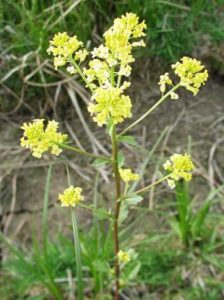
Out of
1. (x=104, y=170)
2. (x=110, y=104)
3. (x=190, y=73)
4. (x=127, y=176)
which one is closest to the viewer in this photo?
(x=110, y=104)

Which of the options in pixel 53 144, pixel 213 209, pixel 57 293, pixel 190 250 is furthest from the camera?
pixel 213 209

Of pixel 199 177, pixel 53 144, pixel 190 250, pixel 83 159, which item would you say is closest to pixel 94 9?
pixel 83 159

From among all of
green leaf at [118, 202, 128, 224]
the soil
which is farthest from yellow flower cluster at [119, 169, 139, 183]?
the soil

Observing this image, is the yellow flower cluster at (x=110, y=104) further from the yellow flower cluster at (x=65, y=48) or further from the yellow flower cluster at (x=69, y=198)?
the yellow flower cluster at (x=69, y=198)

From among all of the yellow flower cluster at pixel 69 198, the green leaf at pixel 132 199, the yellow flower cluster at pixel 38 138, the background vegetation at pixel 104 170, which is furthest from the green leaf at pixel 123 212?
the background vegetation at pixel 104 170

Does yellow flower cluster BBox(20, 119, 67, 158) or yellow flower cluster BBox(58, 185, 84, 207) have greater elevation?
yellow flower cluster BBox(20, 119, 67, 158)

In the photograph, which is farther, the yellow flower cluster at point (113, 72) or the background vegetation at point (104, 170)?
the background vegetation at point (104, 170)

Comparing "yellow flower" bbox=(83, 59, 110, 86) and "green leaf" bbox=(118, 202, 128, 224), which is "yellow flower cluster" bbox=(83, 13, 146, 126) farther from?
"green leaf" bbox=(118, 202, 128, 224)

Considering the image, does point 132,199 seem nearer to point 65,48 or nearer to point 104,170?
point 65,48

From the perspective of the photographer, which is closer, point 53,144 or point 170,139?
point 53,144

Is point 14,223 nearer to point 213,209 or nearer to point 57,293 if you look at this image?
point 57,293

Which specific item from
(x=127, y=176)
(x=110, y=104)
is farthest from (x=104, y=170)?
(x=110, y=104)
